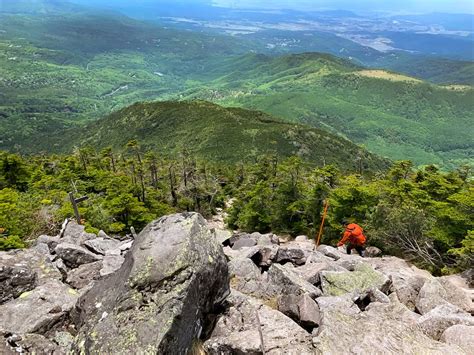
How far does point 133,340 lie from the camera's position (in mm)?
9797

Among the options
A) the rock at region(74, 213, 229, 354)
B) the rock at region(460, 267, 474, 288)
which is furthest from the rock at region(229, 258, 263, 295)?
the rock at region(460, 267, 474, 288)

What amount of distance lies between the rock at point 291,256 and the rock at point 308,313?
8.70 m

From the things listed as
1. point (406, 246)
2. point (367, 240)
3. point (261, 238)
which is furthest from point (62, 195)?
point (406, 246)

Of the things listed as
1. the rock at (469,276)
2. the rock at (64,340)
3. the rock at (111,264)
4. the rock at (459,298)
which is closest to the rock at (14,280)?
the rock at (111,264)

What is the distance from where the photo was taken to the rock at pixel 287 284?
51.2 feet

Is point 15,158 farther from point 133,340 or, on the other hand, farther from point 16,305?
point 133,340

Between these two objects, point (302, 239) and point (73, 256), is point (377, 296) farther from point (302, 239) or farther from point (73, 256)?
point (302, 239)

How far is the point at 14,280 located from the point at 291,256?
1478 centimetres

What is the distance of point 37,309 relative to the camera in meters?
12.9

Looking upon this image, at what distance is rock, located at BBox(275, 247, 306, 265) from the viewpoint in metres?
22.9

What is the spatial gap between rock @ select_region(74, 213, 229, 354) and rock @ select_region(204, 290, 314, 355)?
600 millimetres

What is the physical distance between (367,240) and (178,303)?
23.7 m

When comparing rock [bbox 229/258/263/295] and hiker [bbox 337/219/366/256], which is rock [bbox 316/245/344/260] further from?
rock [bbox 229/258/263/295]

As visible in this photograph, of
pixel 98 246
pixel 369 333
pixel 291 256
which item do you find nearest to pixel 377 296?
pixel 369 333
